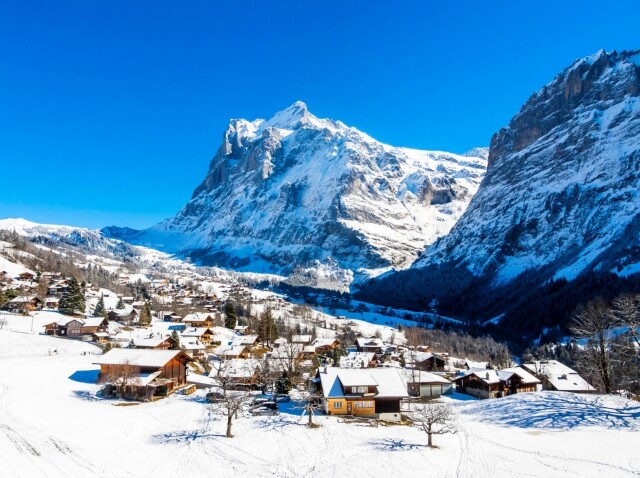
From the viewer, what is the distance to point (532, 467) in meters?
34.9

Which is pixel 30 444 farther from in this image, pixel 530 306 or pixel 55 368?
pixel 530 306

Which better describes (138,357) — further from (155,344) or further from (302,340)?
(302,340)

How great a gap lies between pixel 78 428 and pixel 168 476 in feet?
43.7

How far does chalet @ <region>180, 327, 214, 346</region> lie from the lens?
10680cm

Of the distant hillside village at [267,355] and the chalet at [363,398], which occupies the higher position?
the distant hillside village at [267,355]

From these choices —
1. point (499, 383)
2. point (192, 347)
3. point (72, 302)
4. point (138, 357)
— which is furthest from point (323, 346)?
point (72, 302)

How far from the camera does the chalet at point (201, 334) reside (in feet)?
350

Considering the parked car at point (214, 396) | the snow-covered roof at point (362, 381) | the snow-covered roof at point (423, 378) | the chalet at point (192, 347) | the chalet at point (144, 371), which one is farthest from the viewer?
the chalet at point (192, 347)

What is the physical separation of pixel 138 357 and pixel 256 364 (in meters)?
16.3

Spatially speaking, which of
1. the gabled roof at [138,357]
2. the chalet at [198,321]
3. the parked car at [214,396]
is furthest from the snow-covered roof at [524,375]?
the chalet at [198,321]

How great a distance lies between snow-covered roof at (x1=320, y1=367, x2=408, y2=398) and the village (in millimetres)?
126

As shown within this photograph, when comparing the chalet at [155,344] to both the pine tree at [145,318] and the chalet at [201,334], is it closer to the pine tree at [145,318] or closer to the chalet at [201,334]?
the chalet at [201,334]

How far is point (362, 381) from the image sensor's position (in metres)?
57.3

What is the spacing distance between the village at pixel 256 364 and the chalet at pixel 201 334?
9.3 inches
